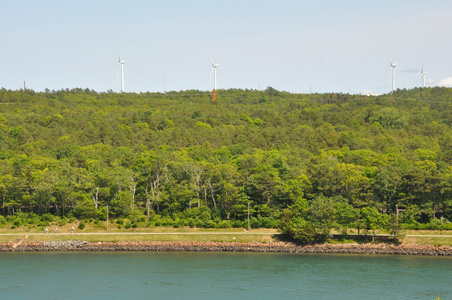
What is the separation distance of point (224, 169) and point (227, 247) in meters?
12.8

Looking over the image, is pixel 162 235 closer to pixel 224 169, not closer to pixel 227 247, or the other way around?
pixel 227 247

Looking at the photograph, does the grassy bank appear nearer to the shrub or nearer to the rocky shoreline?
the shrub

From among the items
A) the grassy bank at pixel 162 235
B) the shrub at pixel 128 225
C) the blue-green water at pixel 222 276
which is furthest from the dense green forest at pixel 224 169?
the blue-green water at pixel 222 276

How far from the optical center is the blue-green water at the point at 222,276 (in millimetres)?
41375

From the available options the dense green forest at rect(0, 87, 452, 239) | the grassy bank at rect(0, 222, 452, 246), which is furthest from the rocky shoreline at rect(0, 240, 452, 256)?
the dense green forest at rect(0, 87, 452, 239)

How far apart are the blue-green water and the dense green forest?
8.49m

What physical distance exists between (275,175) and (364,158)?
1989cm

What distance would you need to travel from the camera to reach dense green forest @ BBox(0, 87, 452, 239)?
64375 mm

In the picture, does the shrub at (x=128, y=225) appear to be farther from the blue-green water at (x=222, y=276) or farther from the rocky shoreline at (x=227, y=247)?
the blue-green water at (x=222, y=276)

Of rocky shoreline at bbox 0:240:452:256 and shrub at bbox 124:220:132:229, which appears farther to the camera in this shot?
shrub at bbox 124:220:132:229

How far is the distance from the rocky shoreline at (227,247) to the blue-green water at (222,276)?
1.86m

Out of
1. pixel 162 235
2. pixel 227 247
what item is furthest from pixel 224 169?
pixel 227 247

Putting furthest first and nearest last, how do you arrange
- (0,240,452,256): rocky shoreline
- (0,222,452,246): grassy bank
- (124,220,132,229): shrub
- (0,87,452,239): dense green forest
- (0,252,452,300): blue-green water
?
(124,220,132,229): shrub → (0,87,452,239): dense green forest → (0,222,452,246): grassy bank → (0,240,452,256): rocky shoreline → (0,252,452,300): blue-green water

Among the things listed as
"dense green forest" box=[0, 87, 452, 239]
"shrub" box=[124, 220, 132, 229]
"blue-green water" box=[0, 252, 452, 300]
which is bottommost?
"blue-green water" box=[0, 252, 452, 300]
